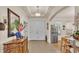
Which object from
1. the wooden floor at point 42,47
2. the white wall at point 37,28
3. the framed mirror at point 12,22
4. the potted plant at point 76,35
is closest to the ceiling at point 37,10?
the white wall at point 37,28

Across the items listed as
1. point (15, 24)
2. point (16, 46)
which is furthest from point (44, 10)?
point (16, 46)

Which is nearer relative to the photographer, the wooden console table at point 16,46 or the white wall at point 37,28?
the wooden console table at point 16,46

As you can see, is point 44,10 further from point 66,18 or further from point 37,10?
point 66,18

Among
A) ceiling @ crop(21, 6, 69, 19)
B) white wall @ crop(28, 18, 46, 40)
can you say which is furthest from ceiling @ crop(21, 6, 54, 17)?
white wall @ crop(28, 18, 46, 40)

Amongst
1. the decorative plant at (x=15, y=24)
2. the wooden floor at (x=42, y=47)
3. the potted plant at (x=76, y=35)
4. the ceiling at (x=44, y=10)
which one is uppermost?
the ceiling at (x=44, y=10)

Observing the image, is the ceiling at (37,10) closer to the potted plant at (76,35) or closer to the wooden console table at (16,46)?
the wooden console table at (16,46)

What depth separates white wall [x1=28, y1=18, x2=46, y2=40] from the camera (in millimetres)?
2918

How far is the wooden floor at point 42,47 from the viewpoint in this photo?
2.84 metres

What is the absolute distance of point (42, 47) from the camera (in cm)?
291

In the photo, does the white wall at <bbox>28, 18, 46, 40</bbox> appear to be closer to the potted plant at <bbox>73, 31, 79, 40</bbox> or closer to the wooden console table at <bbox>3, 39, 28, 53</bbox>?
the wooden console table at <bbox>3, 39, 28, 53</bbox>

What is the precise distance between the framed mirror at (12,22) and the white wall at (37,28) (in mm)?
282

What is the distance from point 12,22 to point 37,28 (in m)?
0.52
